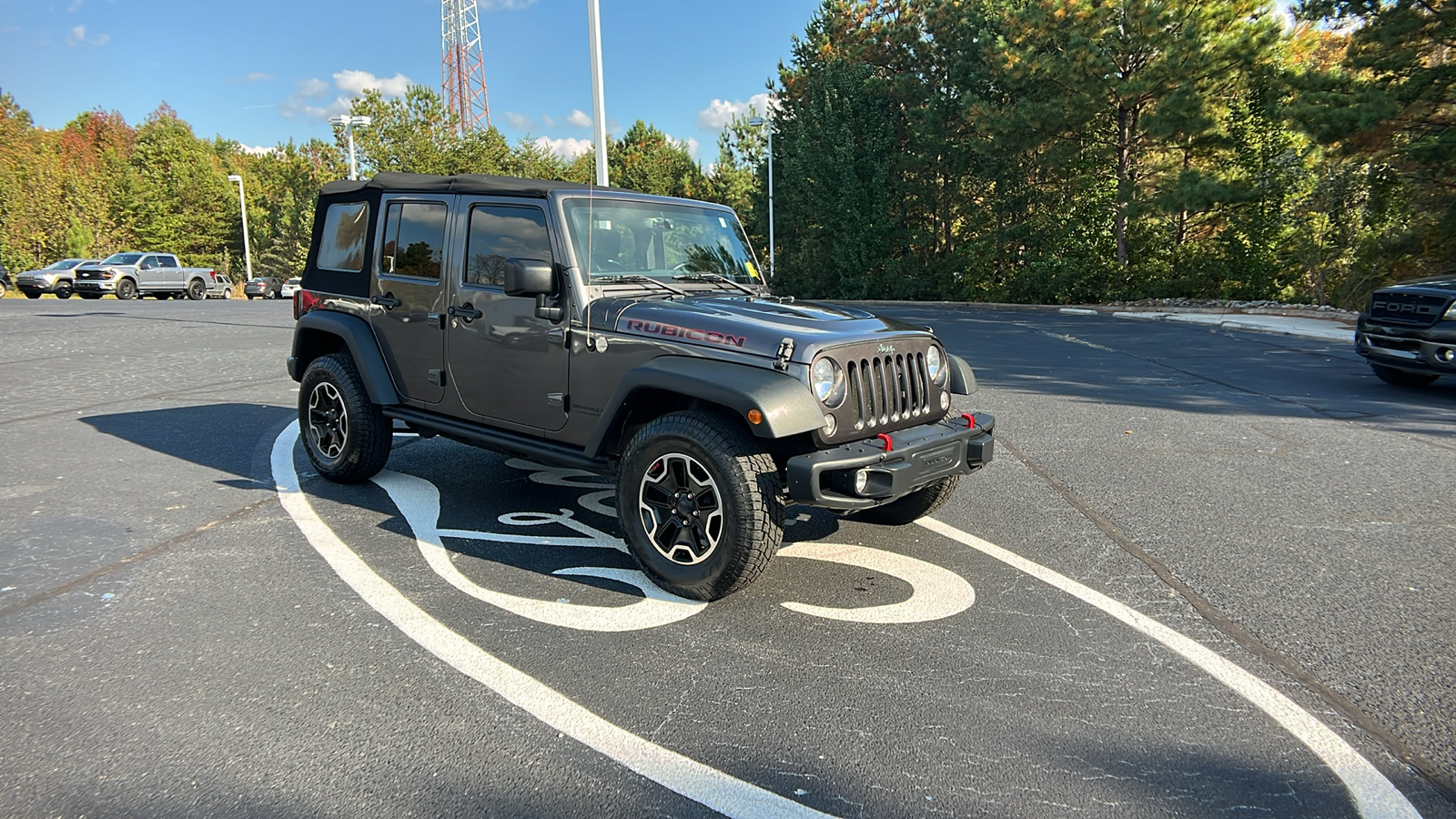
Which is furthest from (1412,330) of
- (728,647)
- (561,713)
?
(561,713)

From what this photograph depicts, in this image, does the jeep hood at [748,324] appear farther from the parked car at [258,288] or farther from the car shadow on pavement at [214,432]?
the parked car at [258,288]

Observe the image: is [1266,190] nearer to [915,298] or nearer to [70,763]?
[915,298]

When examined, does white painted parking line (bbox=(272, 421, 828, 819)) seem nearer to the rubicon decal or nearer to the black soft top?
the rubicon decal

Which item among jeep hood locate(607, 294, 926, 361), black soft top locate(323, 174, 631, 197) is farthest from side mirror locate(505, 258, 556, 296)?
black soft top locate(323, 174, 631, 197)

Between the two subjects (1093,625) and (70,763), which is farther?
(1093,625)

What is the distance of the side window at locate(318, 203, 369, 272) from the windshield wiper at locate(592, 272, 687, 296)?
213 centimetres

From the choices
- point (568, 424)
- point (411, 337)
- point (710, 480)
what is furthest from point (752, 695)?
point (411, 337)

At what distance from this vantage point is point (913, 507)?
508cm

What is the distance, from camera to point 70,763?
2740 millimetres

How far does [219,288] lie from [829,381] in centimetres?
4237

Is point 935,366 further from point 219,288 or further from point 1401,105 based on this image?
point 219,288

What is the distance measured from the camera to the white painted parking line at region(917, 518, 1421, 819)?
101 inches

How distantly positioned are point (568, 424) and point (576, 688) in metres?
1.73

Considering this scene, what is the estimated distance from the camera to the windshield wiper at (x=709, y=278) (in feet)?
16.4
